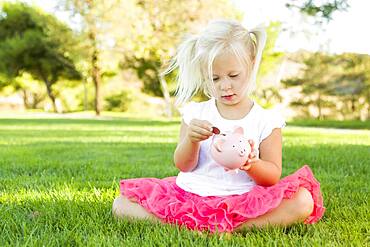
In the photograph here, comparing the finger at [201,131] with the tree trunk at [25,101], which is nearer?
the finger at [201,131]

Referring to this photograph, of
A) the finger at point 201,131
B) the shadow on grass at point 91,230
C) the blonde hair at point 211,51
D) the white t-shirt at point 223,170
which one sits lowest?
the shadow on grass at point 91,230

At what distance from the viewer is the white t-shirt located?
8.47 ft

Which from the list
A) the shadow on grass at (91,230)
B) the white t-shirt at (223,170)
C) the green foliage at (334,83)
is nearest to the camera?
the shadow on grass at (91,230)

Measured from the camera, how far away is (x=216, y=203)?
243 centimetres

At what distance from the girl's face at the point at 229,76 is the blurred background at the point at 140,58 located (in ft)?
27.7

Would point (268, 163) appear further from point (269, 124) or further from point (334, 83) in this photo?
point (334, 83)

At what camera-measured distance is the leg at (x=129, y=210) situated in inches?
100

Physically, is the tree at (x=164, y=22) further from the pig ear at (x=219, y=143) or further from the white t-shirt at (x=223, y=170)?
the pig ear at (x=219, y=143)

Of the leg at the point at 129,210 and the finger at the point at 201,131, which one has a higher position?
the finger at the point at 201,131

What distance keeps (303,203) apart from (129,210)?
A: 2.83ft

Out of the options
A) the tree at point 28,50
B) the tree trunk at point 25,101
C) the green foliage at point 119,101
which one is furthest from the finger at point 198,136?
the tree trunk at point 25,101

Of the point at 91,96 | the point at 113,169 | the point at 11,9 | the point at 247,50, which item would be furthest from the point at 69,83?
the point at 247,50

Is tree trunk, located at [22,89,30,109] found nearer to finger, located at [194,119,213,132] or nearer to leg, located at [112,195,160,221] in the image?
leg, located at [112,195,160,221]

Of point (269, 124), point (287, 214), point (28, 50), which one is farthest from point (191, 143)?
point (28, 50)
